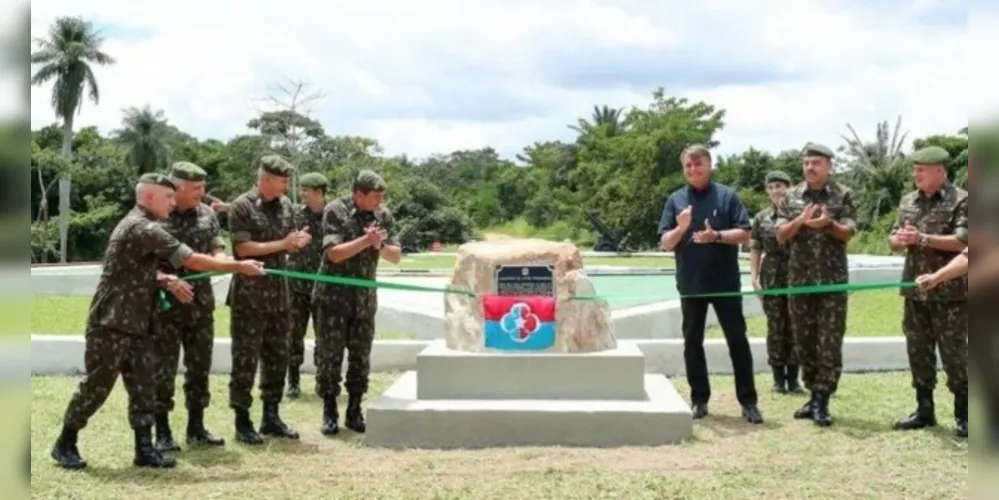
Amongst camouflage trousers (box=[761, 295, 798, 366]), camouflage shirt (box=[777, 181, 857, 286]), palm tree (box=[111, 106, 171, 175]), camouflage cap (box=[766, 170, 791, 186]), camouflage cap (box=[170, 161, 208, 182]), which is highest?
palm tree (box=[111, 106, 171, 175])

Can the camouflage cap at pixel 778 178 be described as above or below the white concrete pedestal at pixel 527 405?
above

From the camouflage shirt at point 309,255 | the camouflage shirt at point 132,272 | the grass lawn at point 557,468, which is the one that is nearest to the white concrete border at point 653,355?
the camouflage shirt at point 309,255

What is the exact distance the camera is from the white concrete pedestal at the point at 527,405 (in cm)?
546

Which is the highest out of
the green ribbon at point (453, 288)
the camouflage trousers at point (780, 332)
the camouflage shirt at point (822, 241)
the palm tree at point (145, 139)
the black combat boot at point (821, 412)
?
the palm tree at point (145, 139)

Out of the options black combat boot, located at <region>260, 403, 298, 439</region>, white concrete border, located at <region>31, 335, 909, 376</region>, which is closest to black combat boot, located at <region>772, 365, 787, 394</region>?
white concrete border, located at <region>31, 335, 909, 376</region>

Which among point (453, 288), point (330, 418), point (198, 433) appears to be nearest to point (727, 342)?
point (453, 288)

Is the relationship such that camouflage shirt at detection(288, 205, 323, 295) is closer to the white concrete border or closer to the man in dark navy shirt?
the white concrete border

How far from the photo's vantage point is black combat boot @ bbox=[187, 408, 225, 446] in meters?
5.50

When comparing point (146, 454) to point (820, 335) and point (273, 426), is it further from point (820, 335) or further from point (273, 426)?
point (820, 335)

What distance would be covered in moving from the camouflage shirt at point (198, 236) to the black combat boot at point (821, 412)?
3.68m

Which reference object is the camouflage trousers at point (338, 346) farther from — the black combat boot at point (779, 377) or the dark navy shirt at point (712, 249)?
the black combat boot at point (779, 377)

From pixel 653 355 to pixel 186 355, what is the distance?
398cm

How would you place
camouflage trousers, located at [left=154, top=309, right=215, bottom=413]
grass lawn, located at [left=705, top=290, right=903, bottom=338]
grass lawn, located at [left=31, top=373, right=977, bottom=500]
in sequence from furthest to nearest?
grass lawn, located at [left=705, top=290, right=903, bottom=338]
camouflage trousers, located at [left=154, top=309, right=215, bottom=413]
grass lawn, located at [left=31, top=373, right=977, bottom=500]

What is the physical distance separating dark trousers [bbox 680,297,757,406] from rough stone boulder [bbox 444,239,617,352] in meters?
0.51
